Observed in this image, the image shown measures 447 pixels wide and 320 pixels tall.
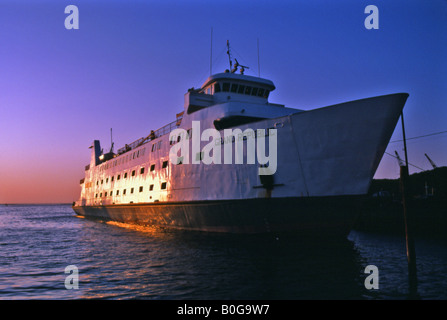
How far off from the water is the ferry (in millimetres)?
1322

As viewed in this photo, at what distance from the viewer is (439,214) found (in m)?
18.7

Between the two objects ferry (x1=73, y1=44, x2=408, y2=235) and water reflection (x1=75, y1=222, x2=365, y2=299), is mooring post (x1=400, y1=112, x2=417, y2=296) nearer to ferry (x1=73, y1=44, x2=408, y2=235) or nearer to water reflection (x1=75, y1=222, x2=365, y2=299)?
water reflection (x1=75, y1=222, x2=365, y2=299)

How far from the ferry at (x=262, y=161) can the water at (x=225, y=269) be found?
1322mm

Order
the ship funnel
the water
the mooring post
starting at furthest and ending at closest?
the ship funnel < the mooring post < the water

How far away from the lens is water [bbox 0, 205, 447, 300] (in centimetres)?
753

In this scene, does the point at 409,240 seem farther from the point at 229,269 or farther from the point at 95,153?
the point at 95,153

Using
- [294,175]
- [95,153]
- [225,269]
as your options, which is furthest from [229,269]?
[95,153]

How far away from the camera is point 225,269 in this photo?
979 cm

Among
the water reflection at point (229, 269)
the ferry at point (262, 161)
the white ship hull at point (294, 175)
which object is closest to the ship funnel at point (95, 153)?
the ferry at point (262, 161)

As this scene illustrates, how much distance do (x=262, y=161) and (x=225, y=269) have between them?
18.7 feet

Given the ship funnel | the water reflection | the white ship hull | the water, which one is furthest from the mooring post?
the ship funnel

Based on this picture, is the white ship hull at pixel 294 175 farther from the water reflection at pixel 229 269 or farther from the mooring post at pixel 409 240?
the mooring post at pixel 409 240

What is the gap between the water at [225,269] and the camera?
7.53 metres
